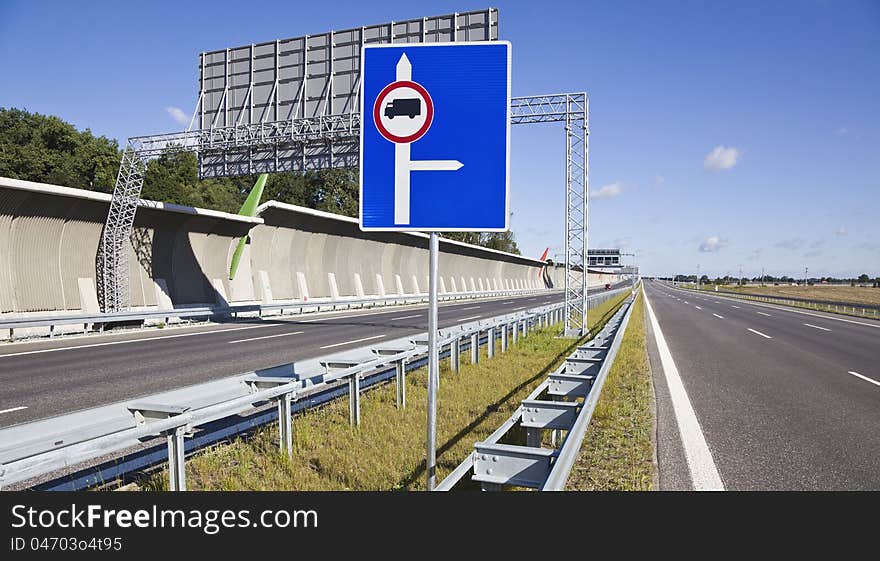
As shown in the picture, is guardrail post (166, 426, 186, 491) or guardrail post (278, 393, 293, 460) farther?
guardrail post (278, 393, 293, 460)

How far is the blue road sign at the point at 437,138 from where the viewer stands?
3.27m

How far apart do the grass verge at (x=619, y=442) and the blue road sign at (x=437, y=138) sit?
8.84 ft

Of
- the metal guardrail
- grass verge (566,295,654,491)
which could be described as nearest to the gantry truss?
the metal guardrail

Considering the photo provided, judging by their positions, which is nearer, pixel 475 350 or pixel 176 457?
pixel 176 457

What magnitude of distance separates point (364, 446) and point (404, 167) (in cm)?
352

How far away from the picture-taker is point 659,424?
723 cm

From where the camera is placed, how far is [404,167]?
10.9 ft

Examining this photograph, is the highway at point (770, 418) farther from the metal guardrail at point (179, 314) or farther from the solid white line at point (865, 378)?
the metal guardrail at point (179, 314)

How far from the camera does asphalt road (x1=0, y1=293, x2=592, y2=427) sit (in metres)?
8.88

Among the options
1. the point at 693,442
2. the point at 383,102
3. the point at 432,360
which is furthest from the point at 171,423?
the point at 693,442

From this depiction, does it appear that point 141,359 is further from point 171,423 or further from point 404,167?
point 404,167

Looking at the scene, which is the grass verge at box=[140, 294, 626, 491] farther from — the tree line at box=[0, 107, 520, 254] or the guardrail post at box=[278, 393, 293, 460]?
the tree line at box=[0, 107, 520, 254]

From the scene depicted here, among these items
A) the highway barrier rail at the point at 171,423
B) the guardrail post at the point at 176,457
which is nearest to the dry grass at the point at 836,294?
the highway barrier rail at the point at 171,423

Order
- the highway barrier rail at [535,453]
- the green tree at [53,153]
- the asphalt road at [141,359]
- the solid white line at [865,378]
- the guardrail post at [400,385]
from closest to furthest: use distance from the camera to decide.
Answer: the highway barrier rail at [535,453]
the guardrail post at [400,385]
the asphalt road at [141,359]
the solid white line at [865,378]
the green tree at [53,153]
